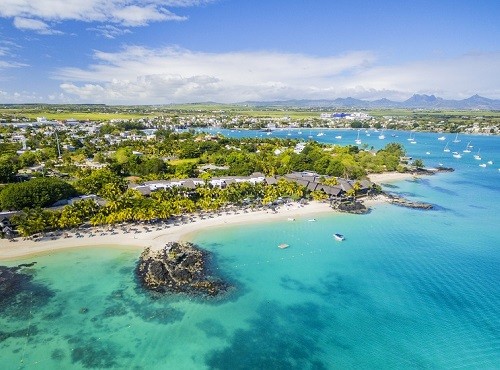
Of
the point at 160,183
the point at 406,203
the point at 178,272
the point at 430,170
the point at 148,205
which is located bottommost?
the point at 430,170

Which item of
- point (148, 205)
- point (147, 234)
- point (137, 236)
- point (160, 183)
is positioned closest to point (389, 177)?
point (160, 183)

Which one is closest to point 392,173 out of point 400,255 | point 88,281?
point 400,255

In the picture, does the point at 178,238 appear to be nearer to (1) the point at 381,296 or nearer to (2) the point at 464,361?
(1) the point at 381,296

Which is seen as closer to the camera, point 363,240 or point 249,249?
point 249,249

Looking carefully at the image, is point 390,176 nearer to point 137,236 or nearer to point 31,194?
point 137,236

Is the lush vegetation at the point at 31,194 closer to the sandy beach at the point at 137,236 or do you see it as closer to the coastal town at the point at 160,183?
the coastal town at the point at 160,183

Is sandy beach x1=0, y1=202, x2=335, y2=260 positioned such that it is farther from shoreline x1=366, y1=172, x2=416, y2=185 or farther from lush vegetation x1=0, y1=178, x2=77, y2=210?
shoreline x1=366, y1=172, x2=416, y2=185

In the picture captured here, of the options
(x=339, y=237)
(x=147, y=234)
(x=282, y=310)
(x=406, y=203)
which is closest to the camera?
(x=282, y=310)
